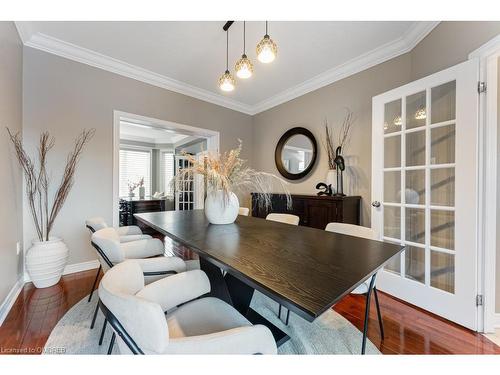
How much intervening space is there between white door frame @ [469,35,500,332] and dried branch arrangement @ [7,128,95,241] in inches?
150

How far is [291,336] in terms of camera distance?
1.55 m

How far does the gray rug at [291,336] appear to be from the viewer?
140 centimetres

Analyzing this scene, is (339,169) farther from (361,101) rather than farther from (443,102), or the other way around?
(443,102)

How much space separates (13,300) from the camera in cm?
191

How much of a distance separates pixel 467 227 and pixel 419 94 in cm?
122

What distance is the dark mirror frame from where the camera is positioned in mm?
3232

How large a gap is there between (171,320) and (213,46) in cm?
267

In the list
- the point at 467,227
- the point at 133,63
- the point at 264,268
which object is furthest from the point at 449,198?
the point at 133,63

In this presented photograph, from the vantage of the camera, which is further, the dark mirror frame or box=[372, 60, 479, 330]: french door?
the dark mirror frame

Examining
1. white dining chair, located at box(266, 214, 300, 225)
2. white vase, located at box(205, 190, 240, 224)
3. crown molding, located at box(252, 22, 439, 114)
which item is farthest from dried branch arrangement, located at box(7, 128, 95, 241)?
crown molding, located at box(252, 22, 439, 114)

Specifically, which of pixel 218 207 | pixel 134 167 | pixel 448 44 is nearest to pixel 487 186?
pixel 448 44

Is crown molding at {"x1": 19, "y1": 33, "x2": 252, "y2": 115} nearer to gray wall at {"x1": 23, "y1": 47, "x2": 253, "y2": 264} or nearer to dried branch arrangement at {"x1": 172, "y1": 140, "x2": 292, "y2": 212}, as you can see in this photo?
gray wall at {"x1": 23, "y1": 47, "x2": 253, "y2": 264}

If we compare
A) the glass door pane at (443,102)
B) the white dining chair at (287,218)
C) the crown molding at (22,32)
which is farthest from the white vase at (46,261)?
the glass door pane at (443,102)
